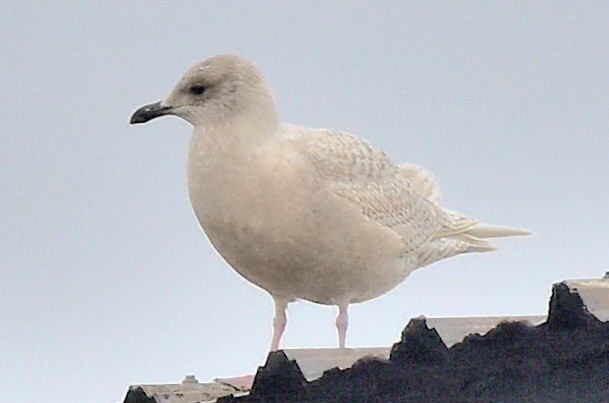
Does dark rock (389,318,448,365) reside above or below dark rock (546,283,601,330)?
below

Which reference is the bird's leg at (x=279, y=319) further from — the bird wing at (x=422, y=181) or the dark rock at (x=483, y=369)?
the dark rock at (x=483, y=369)

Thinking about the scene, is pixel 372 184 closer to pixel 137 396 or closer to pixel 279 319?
pixel 279 319

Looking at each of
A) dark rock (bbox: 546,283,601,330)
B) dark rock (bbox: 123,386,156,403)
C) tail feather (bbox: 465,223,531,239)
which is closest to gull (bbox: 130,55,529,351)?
dark rock (bbox: 123,386,156,403)

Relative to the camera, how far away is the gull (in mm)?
2076

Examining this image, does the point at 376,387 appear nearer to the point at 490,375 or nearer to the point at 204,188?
the point at 490,375

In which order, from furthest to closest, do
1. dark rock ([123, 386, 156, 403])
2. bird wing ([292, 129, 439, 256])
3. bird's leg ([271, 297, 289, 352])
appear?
bird's leg ([271, 297, 289, 352]) < bird wing ([292, 129, 439, 256]) < dark rock ([123, 386, 156, 403])

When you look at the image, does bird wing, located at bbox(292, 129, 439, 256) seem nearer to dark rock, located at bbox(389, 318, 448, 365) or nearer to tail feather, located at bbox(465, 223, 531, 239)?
tail feather, located at bbox(465, 223, 531, 239)

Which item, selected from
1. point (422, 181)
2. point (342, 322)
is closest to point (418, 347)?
point (342, 322)

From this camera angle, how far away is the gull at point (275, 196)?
2076mm

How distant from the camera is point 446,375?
5.59 feet

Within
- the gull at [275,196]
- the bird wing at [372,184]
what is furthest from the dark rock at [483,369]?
the bird wing at [372,184]

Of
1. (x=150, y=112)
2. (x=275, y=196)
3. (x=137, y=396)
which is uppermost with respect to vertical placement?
(x=150, y=112)

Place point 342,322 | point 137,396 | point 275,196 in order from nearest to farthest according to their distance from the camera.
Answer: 1. point 137,396
2. point 275,196
3. point 342,322

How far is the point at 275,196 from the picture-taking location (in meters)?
2.07
